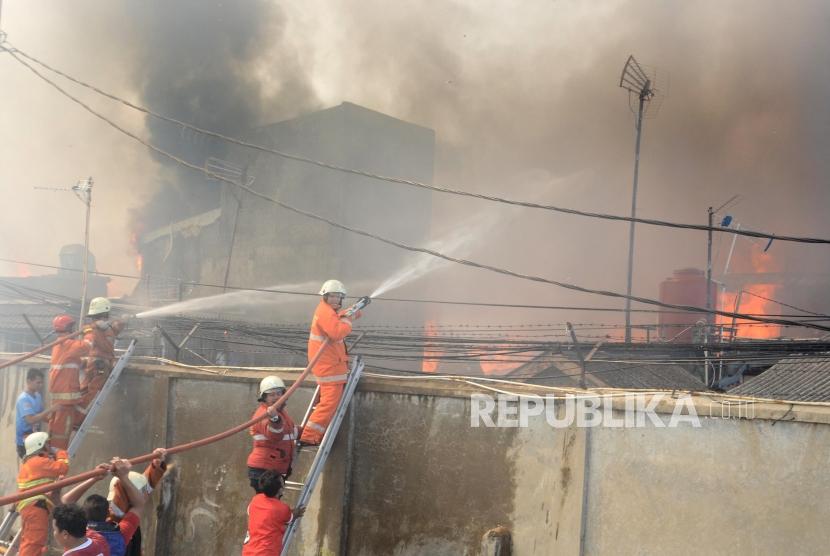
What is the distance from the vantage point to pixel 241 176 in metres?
35.2

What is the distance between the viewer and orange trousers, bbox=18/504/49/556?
6.20 m

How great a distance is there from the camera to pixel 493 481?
6270mm

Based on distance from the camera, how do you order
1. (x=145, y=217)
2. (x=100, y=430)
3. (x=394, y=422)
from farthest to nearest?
(x=145, y=217) → (x=100, y=430) → (x=394, y=422)

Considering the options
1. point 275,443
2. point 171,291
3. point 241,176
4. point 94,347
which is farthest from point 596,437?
point 171,291

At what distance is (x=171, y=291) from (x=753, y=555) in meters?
36.2

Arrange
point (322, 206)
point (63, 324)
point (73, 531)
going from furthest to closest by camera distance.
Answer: point (322, 206), point (63, 324), point (73, 531)

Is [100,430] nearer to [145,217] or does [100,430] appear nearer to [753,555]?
[753,555]

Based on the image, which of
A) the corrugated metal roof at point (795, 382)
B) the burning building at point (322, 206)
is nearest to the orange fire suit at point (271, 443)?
the corrugated metal roof at point (795, 382)

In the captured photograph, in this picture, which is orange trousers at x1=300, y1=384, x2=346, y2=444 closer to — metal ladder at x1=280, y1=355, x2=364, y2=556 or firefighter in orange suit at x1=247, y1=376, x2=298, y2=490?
metal ladder at x1=280, y1=355, x2=364, y2=556

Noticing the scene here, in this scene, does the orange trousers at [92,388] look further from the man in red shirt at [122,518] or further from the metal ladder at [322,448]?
the metal ladder at [322,448]

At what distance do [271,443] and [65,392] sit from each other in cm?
360

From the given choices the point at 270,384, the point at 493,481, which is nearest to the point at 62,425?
the point at 270,384

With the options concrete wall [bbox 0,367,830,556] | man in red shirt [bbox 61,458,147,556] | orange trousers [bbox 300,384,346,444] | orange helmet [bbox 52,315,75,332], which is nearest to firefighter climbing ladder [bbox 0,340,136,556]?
concrete wall [bbox 0,367,830,556]

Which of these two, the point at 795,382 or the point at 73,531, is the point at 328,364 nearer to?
the point at 73,531
